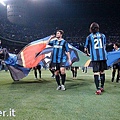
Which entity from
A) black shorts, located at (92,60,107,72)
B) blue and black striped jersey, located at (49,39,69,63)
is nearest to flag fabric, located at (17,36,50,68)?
blue and black striped jersey, located at (49,39,69,63)

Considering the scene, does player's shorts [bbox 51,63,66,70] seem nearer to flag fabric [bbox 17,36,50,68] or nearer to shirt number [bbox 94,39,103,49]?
shirt number [bbox 94,39,103,49]

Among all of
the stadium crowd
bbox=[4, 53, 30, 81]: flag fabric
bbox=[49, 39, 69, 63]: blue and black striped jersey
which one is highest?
the stadium crowd

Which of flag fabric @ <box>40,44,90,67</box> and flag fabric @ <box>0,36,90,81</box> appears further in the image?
flag fabric @ <box>40,44,90,67</box>

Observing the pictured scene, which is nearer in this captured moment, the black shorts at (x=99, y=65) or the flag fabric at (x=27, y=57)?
the black shorts at (x=99, y=65)

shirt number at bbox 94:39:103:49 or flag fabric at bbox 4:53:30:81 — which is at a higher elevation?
shirt number at bbox 94:39:103:49

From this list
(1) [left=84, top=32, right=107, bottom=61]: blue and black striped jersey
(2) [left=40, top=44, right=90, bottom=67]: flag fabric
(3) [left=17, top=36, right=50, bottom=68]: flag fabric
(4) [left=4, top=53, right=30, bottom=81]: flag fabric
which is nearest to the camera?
(1) [left=84, top=32, right=107, bottom=61]: blue and black striped jersey

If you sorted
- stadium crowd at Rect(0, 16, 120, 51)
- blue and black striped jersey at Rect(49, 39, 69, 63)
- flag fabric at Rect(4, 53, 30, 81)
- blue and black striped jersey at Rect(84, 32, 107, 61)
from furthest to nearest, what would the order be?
1. stadium crowd at Rect(0, 16, 120, 51)
2. flag fabric at Rect(4, 53, 30, 81)
3. blue and black striped jersey at Rect(49, 39, 69, 63)
4. blue and black striped jersey at Rect(84, 32, 107, 61)

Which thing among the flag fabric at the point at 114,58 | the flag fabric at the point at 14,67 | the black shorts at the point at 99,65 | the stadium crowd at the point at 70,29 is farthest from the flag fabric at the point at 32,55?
the stadium crowd at the point at 70,29

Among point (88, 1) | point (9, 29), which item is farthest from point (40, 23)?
point (88, 1)

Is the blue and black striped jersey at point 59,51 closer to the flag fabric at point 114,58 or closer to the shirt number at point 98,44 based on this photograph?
the shirt number at point 98,44

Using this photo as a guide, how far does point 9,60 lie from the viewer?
685 centimetres

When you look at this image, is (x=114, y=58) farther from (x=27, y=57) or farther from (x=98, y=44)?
(x=27, y=57)

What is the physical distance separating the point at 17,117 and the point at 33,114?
22cm

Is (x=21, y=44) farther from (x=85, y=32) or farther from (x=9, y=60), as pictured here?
(x=9, y=60)
